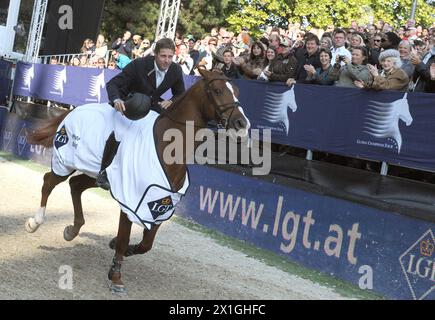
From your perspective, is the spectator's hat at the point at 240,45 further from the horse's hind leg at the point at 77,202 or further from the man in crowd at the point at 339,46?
the horse's hind leg at the point at 77,202

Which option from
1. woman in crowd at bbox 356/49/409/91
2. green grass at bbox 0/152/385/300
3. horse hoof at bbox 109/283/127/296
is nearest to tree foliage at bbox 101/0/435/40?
green grass at bbox 0/152/385/300

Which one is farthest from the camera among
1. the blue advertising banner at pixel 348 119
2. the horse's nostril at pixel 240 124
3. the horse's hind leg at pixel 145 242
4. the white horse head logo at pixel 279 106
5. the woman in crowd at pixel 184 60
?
the woman in crowd at pixel 184 60

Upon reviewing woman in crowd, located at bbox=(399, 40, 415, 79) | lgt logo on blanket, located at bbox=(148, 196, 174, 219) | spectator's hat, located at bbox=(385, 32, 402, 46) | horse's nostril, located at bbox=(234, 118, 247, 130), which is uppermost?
spectator's hat, located at bbox=(385, 32, 402, 46)

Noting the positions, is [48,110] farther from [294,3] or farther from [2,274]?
[294,3]

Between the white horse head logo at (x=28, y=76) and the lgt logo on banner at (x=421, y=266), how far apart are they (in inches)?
517

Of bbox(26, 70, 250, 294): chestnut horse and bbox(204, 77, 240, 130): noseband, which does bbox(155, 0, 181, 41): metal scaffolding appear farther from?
bbox(204, 77, 240, 130): noseband

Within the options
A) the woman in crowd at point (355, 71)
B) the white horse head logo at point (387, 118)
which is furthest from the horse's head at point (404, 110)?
the woman in crowd at point (355, 71)

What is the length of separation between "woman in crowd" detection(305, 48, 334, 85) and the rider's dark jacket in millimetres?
3579

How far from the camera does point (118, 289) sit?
6645 millimetres

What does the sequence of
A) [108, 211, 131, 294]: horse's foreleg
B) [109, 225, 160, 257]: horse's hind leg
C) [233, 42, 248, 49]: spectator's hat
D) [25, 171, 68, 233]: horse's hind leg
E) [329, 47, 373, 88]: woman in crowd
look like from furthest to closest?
[233, 42, 248, 49]: spectator's hat
[329, 47, 373, 88]: woman in crowd
[25, 171, 68, 233]: horse's hind leg
[109, 225, 160, 257]: horse's hind leg
[108, 211, 131, 294]: horse's foreleg

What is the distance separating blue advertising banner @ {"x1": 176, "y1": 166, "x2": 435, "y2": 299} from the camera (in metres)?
8.01

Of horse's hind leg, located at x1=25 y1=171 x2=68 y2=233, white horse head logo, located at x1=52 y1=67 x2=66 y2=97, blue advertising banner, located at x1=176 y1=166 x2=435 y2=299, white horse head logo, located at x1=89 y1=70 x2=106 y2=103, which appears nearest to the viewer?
blue advertising banner, located at x1=176 y1=166 x2=435 y2=299

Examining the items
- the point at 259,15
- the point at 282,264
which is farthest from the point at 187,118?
the point at 259,15

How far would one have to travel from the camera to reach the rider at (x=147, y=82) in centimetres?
708
